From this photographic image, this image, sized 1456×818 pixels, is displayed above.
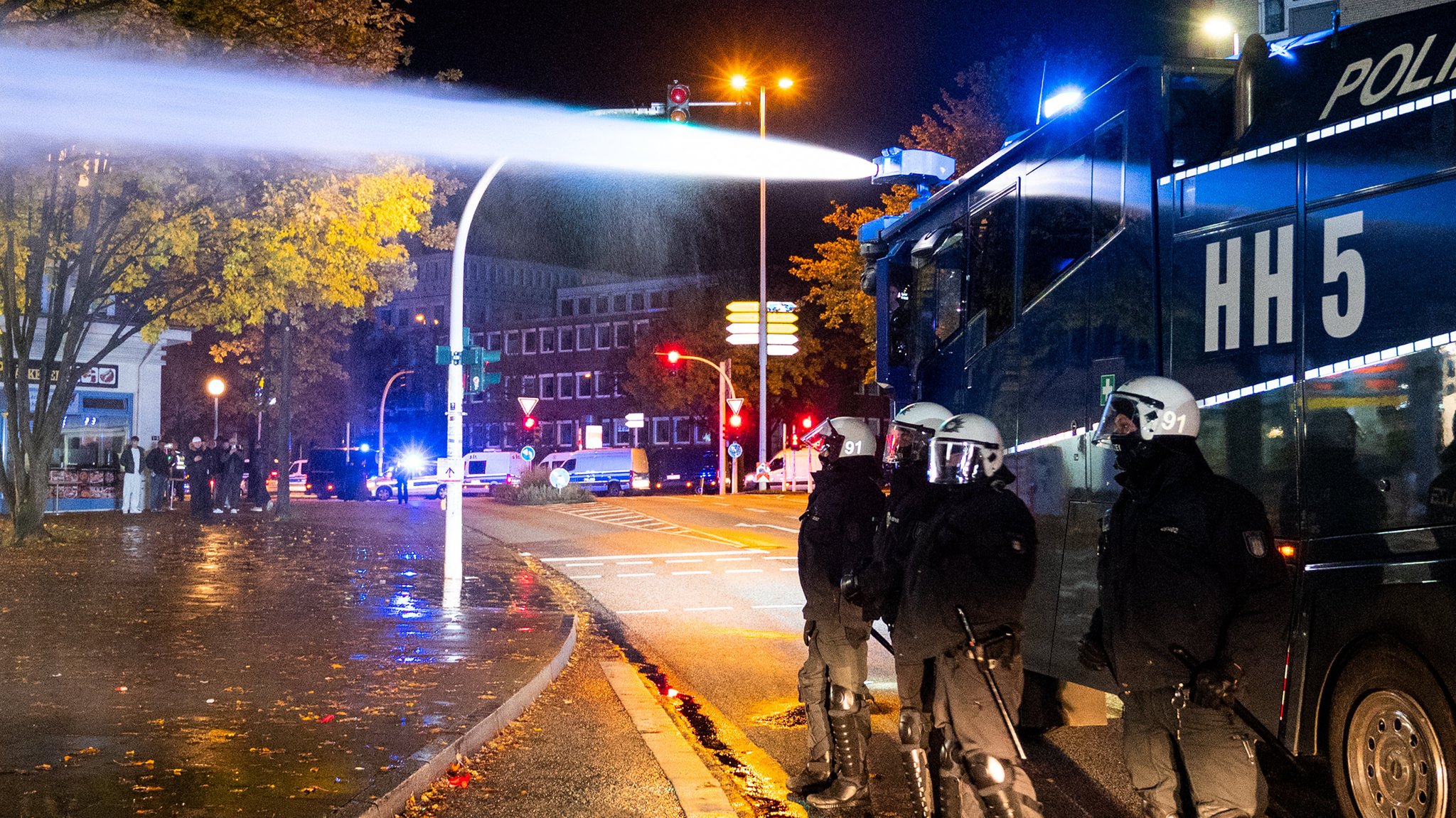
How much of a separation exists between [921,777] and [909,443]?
1.56 m

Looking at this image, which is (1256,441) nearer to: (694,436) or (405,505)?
(405,505)

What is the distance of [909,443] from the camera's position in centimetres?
647

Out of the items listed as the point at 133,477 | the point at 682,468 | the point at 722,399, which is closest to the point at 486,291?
the point at 682,468

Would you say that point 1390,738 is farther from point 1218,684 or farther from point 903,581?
point 903,581

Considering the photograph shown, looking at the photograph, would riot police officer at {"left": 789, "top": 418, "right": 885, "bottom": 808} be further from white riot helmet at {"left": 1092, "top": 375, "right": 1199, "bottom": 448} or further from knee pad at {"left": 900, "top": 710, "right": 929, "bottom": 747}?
white riot helmet at {"left": 1092, "top": 375, "right": 1199, "bottom": 448}

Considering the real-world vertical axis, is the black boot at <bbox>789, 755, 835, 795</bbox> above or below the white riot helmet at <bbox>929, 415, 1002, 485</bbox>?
below

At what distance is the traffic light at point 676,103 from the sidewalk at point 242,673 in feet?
19.5

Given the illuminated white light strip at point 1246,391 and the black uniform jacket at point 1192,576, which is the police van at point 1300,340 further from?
the black uniform jacket at point 1192,576

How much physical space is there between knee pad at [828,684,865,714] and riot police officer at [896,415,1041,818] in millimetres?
1006

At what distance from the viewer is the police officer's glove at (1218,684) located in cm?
450

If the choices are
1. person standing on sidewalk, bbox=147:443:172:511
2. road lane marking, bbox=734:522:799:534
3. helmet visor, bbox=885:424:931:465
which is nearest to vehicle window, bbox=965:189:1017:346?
helmet visor, bbox=885:424:931:465

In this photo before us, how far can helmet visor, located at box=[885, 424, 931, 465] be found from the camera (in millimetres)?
6430

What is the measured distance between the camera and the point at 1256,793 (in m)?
4.61

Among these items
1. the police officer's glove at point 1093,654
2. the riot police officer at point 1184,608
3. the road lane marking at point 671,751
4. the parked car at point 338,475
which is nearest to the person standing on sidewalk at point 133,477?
the parked car at point 338,475
